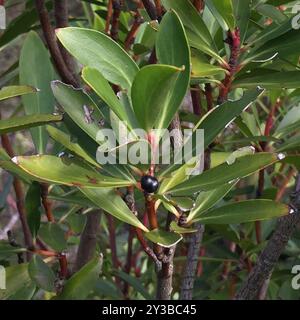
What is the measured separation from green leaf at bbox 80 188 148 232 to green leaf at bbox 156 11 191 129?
0.39ft

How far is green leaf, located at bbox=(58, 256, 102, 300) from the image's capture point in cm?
79

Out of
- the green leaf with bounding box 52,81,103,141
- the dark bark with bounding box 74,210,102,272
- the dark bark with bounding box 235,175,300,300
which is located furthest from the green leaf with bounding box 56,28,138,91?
the dark bark with bounding box 74,210,102,272

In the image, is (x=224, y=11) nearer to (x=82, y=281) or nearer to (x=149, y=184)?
(x=149, y=184)

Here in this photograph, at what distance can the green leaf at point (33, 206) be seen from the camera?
84cm

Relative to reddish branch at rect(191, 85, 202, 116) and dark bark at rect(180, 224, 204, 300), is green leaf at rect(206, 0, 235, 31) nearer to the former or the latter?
reddish branch at rect(191, 85, 202, 116)

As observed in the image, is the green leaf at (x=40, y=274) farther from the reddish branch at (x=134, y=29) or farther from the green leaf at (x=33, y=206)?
the reddish branch at (x=134, y=29)

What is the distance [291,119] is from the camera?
1018mm

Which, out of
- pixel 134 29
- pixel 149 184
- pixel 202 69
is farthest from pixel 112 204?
pixel 134 29

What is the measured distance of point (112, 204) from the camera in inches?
27.6

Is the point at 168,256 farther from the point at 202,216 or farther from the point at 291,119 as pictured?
the point at 291,119

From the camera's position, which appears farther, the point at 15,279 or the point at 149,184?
the point at 15,279

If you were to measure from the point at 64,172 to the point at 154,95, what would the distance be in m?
0.12
